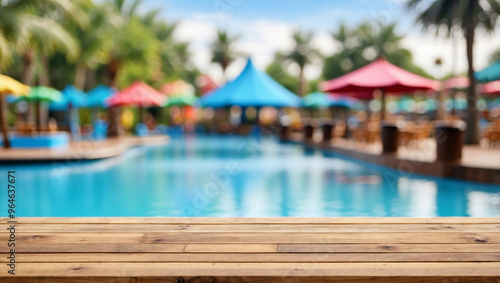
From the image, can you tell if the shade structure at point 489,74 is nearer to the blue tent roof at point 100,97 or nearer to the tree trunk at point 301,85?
the blue tent roof at point 100,97

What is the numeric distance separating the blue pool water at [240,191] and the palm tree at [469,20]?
5117 mm

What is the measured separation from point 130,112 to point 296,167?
86.2ft

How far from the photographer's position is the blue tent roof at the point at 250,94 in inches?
726

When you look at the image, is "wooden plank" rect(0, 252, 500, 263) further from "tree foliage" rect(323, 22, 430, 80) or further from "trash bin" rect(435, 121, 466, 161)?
"tree foliage" rect(323, 22, 430, 80)

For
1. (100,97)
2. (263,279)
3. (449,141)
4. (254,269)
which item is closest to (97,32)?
(100,97)

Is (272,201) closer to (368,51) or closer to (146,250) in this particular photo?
(146,250)

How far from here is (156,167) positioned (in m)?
14.2

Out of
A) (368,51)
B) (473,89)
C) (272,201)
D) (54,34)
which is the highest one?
(368,51)

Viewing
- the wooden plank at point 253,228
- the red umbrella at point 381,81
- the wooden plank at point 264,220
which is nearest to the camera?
the wooden plank at point 253,228

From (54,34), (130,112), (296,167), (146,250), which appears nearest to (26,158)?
(54,34)

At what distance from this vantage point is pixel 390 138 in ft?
44.9

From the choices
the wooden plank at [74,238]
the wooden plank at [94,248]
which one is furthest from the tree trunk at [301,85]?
the wooden plank at [94,248]

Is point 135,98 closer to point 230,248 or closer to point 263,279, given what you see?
point 230,248

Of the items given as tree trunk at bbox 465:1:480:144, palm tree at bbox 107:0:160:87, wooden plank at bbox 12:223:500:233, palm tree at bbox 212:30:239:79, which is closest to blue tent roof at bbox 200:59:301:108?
tree trunk at bbox 465:1:480:144
